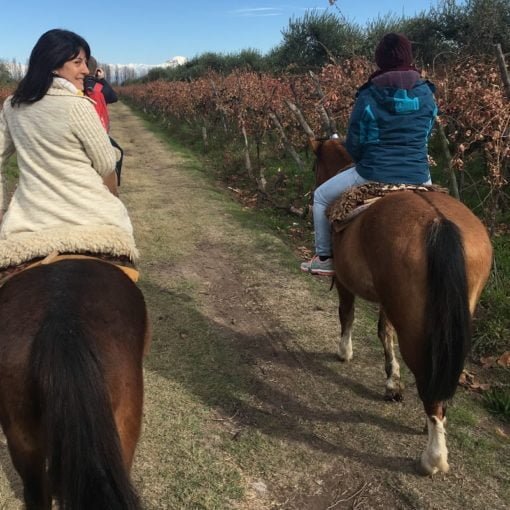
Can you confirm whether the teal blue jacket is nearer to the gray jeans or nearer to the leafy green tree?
the gray jeans

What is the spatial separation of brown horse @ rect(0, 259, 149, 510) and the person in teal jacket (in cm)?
214

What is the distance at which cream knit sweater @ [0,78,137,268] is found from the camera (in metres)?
2.41

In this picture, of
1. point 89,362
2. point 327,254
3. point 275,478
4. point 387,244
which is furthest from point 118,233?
point 327,254

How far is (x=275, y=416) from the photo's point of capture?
368 centimetres

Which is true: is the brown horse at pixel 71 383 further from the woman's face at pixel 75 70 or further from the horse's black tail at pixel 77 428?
the woman's face at pixel 75 70

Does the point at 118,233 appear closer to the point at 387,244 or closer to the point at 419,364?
the point at 387,244

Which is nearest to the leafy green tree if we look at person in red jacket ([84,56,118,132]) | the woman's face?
person in red jacket ([84,56,118,132])

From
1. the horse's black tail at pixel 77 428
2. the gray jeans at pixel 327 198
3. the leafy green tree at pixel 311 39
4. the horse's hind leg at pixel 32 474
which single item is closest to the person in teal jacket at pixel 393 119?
the gray jeans at pixel 327 198

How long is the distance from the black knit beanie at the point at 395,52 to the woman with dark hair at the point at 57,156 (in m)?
1.99

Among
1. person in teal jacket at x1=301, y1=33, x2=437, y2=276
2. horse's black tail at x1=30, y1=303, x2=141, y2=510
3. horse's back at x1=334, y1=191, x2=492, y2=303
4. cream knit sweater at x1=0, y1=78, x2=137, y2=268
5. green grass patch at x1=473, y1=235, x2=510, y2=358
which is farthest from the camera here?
green grass patch at x1=473, y1=235, x2=510, y2=358

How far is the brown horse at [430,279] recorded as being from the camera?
2.68 metres

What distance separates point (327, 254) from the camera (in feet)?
13.6

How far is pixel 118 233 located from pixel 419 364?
1854 mm

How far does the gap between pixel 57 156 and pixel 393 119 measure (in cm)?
217
